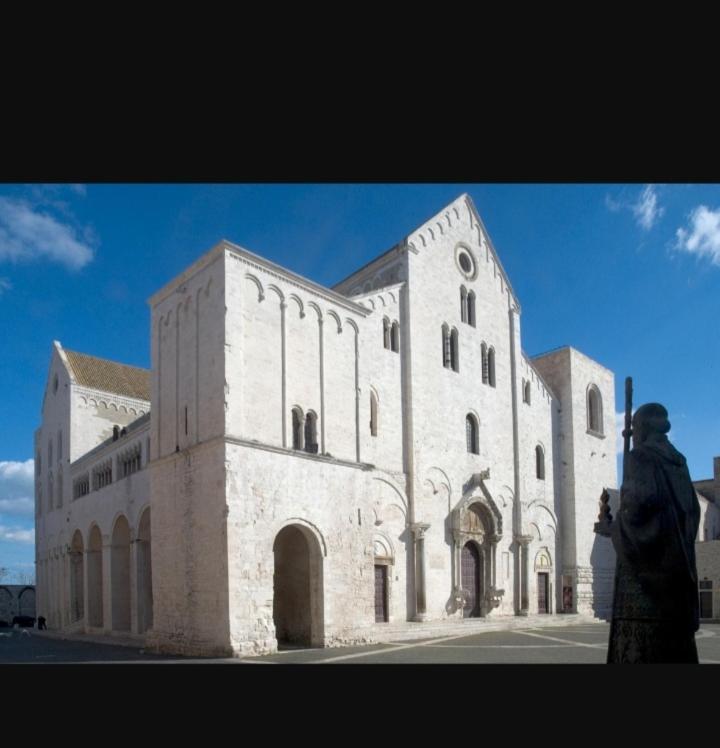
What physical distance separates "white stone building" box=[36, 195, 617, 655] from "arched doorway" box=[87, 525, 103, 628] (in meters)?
0.08

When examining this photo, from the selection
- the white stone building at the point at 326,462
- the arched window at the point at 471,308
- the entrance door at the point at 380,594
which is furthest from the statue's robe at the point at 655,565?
the arched window at the point at 471,308

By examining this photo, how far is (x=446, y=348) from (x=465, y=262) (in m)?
3.93

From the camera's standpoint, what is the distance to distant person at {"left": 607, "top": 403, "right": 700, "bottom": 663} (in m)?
7.16

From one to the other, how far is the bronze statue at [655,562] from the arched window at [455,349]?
20.0 m

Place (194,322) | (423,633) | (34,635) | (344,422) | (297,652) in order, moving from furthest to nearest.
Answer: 1. (34,635)
2. (423,633)
3. (344,422)
4. (194,322)
5. (297,652)

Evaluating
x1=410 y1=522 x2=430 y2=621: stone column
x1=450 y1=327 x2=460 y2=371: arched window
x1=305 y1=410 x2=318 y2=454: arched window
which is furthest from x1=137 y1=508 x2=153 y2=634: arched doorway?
x1=450 y1=327 x2=460 y2=371: arched window

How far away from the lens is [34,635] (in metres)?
32.4

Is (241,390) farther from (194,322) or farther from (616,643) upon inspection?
(616,643)

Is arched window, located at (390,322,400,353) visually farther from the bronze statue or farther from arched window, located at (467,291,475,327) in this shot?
the bronze statue

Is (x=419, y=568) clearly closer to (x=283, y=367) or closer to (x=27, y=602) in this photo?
(x=283, y=367)

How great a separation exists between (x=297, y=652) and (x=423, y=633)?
5.94 metres

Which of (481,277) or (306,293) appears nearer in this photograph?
(306,293)

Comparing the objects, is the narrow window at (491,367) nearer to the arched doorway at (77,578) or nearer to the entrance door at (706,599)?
the entrance door at (706,599)

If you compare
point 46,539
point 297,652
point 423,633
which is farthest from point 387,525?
point 46,539
